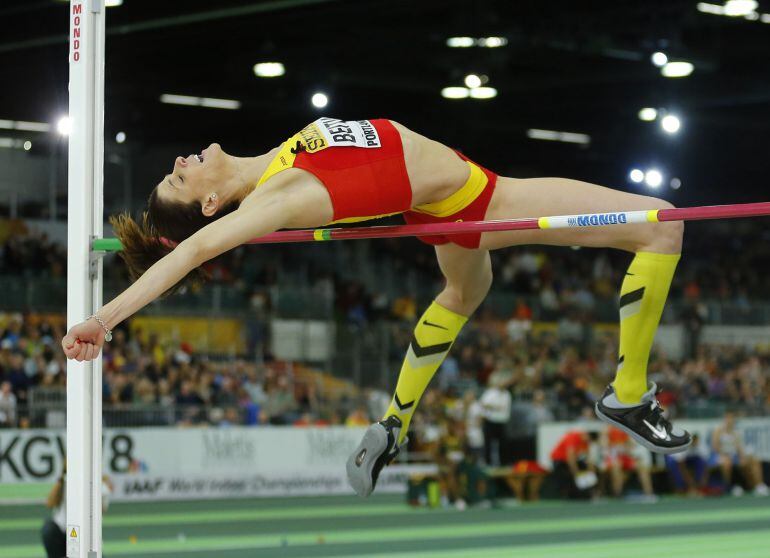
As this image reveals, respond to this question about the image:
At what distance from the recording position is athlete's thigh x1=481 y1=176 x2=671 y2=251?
457cm

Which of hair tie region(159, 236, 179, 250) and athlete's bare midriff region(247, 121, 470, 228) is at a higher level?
athlete's bare midriff region(247, 121, 470, 228)

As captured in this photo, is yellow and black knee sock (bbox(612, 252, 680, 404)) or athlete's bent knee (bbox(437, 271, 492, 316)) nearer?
yellow and black knee sock (bbox(612, 252, 680, 404))

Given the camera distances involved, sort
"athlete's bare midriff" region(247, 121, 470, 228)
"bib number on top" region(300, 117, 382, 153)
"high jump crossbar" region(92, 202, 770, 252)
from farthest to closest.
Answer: "bib number on top" region(300, 117, 382, 153) → "athlete's bare midriff" region(247, 121, 470, 228) → "high jump crossbar" region(92, 202, 770, 252)

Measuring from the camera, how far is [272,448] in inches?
631

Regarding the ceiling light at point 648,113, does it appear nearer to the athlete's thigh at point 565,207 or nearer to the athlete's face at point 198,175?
the athlete's thigh at point 565,207

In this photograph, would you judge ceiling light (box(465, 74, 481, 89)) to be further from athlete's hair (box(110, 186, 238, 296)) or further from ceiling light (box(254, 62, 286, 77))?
athlete's hair (box(110, 186, 238, 296))

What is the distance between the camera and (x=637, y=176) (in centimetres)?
2547

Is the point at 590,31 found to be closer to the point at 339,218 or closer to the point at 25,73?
the point at 25,73

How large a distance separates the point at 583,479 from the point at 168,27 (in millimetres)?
8499

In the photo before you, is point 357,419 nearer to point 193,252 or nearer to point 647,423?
point 647,423

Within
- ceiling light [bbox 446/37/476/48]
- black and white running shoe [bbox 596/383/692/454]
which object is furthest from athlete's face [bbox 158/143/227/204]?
ceiling light [bbox 446/37/476/48]

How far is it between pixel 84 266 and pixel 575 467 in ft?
41.9

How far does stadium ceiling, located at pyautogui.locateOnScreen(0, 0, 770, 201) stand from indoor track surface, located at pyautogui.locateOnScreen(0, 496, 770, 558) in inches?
242

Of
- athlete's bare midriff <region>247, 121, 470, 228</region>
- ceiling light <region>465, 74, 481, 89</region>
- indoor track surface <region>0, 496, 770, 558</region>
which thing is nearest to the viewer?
athlete's bare midriff <region>247, 121, 470, 228</region>
